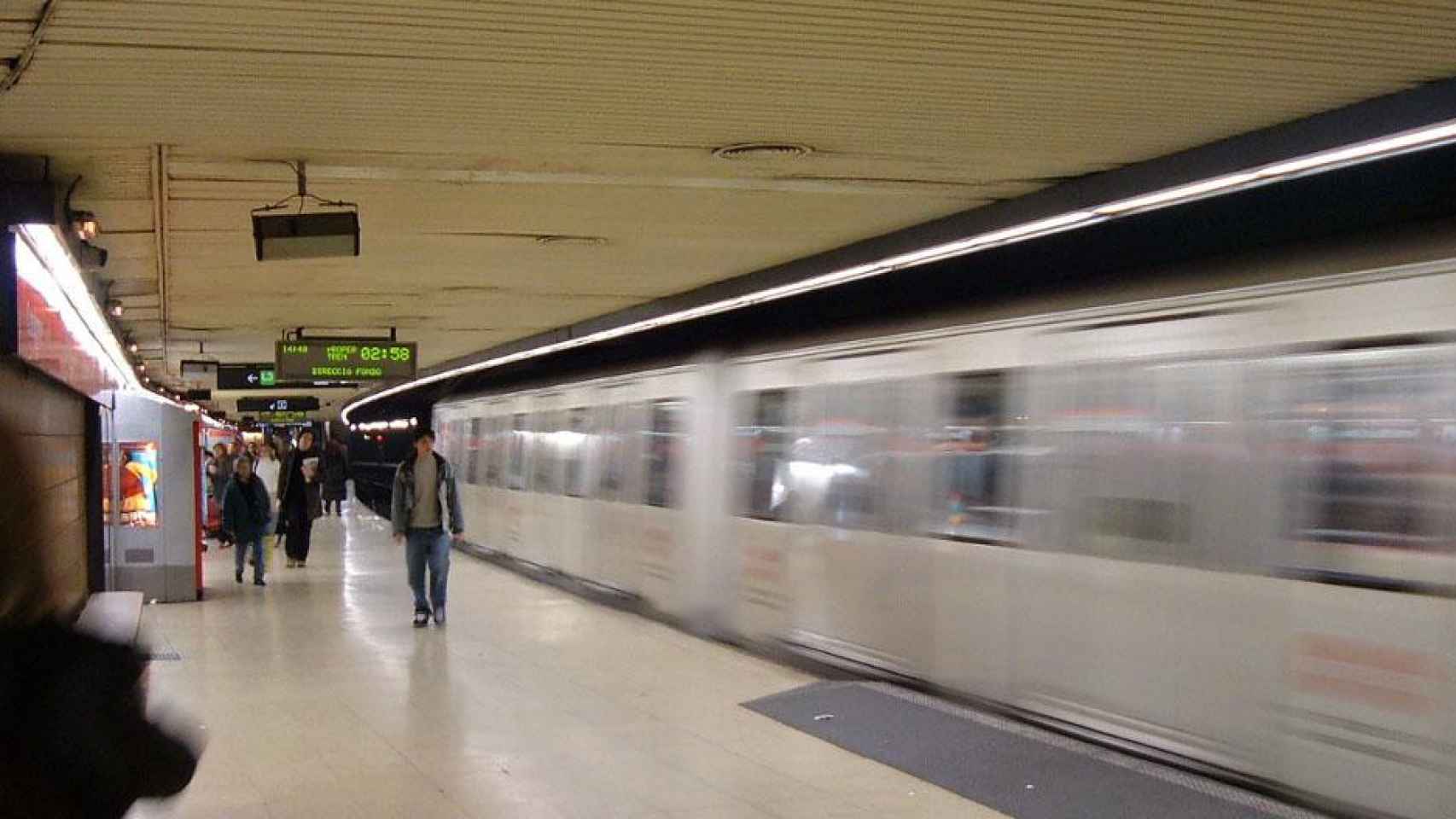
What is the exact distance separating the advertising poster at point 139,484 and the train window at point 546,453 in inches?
174

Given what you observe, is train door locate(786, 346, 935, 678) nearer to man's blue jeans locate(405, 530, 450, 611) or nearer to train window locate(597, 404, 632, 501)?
man's blue jeans locate(405, 530, 450, 611)

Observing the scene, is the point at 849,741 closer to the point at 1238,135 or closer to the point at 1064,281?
the point at 1064,281

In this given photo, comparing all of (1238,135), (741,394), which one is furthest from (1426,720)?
(741,394)

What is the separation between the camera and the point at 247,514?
53.2ft

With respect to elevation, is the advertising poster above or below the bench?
above

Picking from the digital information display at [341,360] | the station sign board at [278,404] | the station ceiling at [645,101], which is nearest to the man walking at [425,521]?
the digital information display at [341,360]

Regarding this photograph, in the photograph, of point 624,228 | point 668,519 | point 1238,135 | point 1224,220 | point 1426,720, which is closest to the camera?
point 1426,720

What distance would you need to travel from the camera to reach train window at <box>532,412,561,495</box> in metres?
16.7

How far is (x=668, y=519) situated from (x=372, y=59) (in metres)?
8.03

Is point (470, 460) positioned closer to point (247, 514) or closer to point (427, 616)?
point (247, 514)

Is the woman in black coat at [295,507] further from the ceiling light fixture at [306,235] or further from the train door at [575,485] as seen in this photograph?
the ceiling light fixture at [306,235]

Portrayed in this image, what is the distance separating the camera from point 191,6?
4371 millimetres

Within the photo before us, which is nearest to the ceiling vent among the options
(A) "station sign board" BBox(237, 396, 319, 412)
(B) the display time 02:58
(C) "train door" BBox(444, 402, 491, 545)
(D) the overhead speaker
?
(D) the overhead speaker

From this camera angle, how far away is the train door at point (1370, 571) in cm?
504
